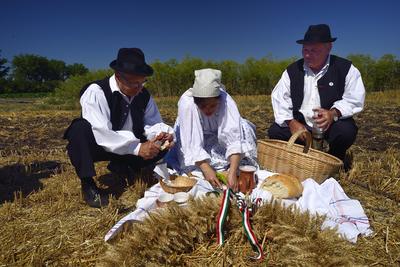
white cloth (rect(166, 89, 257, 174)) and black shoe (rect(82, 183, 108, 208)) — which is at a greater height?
white cloth (rect(166, 89, 257, 174))

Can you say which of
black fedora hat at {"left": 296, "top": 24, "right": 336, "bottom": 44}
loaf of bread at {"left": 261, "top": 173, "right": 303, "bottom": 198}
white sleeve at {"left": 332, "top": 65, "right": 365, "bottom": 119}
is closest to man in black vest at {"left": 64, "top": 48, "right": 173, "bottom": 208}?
loaf of bread at {"left": 261, "top": 173, "right": 303, "bottom": 198}

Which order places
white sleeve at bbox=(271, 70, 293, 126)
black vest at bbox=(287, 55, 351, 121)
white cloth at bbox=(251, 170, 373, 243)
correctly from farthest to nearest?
white sleeve at bbox=(271, 70, 293, 126)
black vest at bbox=(287, 55, 351, 121)
white cloth at bbox=(251, 170, 373, 243)

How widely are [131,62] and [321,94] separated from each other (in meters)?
2.20

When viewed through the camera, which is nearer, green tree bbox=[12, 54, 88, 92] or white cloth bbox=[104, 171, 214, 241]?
white cloth bbox=[104, 171, 214, 241]

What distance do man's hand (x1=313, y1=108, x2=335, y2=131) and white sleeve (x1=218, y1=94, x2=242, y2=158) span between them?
3.08 ft

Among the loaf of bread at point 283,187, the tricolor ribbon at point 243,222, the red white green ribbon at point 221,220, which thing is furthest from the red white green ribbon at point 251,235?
the loaf of bread at point 283,187

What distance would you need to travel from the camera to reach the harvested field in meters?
2.03

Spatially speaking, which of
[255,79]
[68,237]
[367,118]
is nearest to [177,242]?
[68,237]

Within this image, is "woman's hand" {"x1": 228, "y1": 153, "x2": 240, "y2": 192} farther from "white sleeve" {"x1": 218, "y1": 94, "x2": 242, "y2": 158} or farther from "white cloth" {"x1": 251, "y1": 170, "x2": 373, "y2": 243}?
"white cloth" {"x1": 251, "y1": 170, "x2": 373, "y2": 243}

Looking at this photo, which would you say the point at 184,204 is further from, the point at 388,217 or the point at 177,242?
the point at 388,217

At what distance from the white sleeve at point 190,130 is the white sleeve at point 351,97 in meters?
1.62

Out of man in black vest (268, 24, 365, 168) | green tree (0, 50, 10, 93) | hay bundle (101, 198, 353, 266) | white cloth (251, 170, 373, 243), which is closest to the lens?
hay bundle (101, 198, 353, 266)

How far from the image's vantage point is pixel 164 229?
210 centimetres

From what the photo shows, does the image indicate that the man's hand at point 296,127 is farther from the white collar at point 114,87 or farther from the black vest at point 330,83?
the white collar at point 114,87
